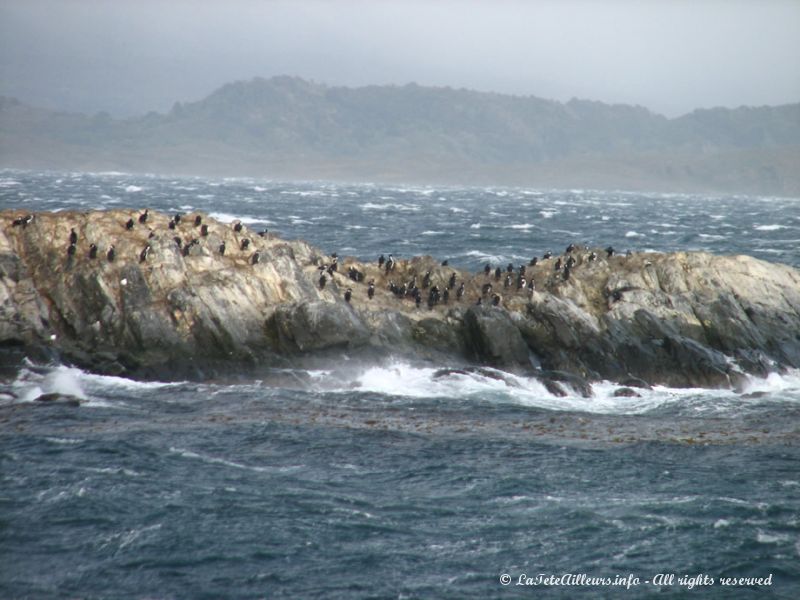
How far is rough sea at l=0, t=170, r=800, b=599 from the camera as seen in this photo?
2442 centimetres

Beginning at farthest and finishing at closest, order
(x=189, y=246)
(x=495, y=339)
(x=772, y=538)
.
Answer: (x=189, y=246) < (x=495, y=339) < (x=772, y=538)

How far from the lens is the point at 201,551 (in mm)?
25203

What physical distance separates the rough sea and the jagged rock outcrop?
1531 millimetres

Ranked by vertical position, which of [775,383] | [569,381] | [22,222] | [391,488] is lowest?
[391,488]

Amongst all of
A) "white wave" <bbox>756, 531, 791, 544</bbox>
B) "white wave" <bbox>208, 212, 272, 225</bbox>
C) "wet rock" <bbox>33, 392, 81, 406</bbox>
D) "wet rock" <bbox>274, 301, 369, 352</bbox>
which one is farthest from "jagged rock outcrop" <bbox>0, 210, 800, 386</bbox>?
"white wave" <bbox>208, 212, 272, 225</bbox>

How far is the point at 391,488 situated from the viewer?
97.5 ft

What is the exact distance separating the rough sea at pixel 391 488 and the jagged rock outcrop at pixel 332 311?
153 centimetres

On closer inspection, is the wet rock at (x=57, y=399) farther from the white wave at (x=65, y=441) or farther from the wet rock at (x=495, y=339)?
the wet rock at (x=495, y=339)

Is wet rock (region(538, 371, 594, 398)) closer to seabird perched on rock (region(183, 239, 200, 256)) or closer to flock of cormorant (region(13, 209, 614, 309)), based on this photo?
flock of cormorant (region(13, 209, 614, 309))

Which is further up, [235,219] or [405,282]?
[235,219]

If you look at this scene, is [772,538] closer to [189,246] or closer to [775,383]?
[775,383]

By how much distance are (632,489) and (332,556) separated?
1039cm

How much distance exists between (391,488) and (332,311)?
1394 centimetres

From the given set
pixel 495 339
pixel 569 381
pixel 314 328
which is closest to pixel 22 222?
pixel 314 328
